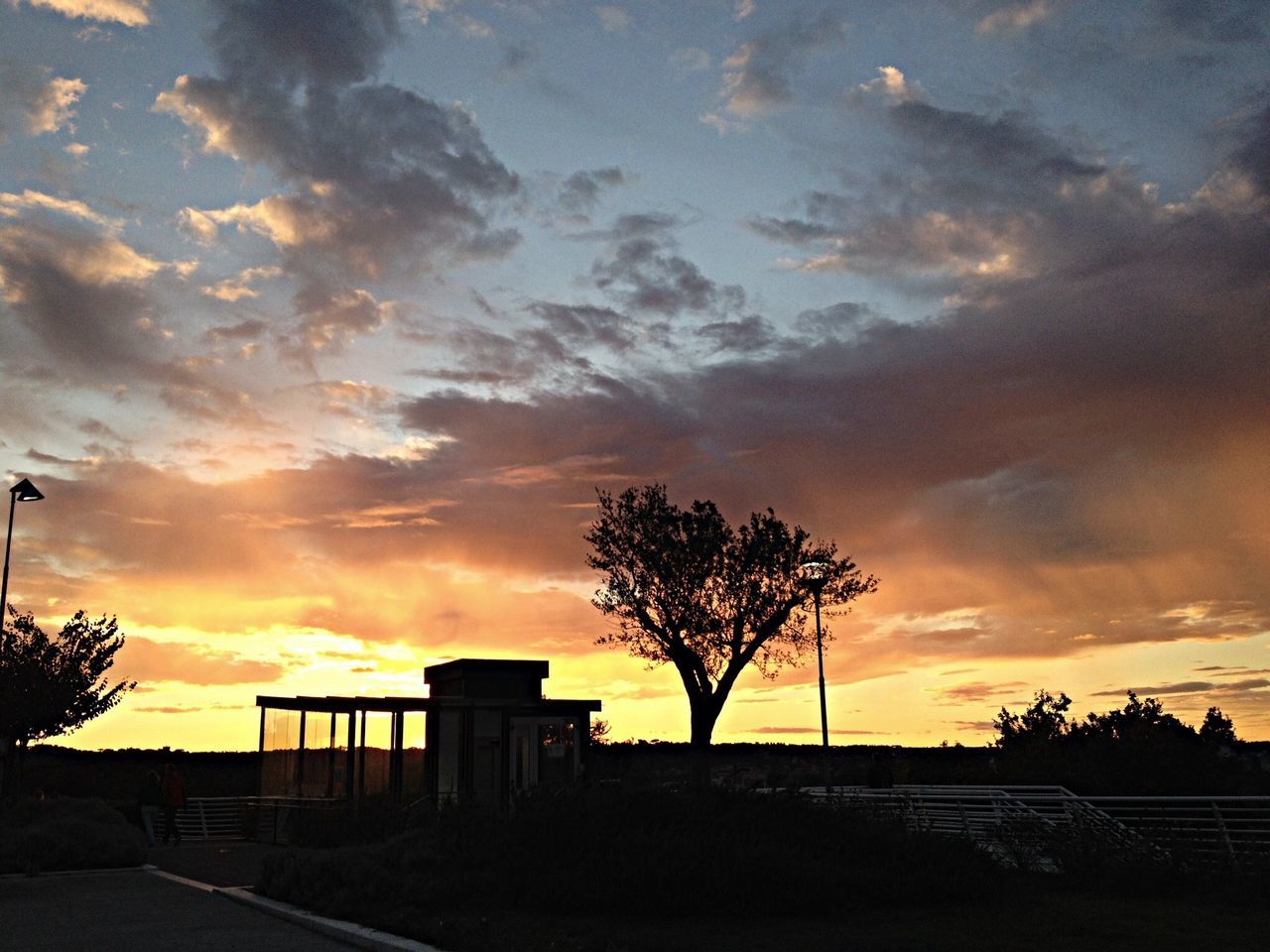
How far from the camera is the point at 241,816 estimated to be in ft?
116

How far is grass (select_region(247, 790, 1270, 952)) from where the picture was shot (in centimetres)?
1097

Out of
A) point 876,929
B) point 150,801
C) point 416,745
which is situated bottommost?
point 876,929

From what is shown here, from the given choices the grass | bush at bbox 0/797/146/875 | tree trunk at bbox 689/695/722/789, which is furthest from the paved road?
tree trunk at bbox 689/695/722/789

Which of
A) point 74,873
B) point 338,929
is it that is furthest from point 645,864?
point 74,873

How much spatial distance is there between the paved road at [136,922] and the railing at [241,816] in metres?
10.1

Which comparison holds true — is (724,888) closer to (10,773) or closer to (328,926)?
(328,926)

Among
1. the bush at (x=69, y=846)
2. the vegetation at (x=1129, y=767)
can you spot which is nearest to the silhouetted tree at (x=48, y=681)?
the bush at (x=69, y=846)

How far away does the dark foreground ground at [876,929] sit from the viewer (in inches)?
→ 406

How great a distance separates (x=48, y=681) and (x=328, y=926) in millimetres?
36633

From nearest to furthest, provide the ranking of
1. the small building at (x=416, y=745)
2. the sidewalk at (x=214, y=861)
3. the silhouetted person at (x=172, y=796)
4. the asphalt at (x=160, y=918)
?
1. the asphalt at (x=160, y=918)
2. the sidewalk at (x=214, y=861)
3. the silhouetted person at (x=172, y=796)
4. the small building at (x=416, y=745)

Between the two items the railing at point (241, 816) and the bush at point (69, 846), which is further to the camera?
the railing at point (241, 816)

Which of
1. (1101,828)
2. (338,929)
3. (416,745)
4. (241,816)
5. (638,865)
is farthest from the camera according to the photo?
(241,816)

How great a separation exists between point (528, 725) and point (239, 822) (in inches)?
355

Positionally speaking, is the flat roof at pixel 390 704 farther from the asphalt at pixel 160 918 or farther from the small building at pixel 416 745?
the asphalt at pixel 160 918
